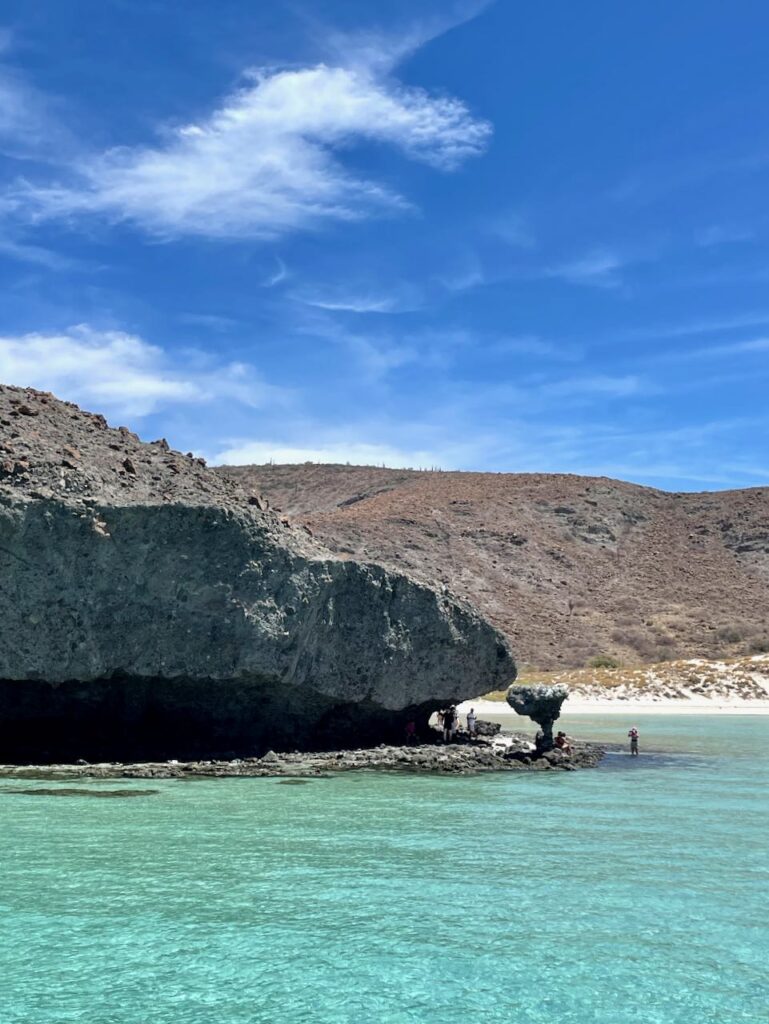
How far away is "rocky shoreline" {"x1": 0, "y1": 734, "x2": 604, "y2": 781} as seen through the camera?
22.6 m

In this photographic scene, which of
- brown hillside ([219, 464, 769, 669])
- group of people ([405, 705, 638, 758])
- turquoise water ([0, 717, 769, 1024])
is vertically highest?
brown hillside ([219, 464, 769, 669])

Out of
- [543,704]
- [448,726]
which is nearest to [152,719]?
[448,726]

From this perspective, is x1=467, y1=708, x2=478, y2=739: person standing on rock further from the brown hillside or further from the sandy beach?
the brown hillside

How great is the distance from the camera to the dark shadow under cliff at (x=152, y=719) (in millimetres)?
24406

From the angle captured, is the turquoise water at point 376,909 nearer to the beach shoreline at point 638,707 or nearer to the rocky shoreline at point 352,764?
the rocky shoreline at point 352,764

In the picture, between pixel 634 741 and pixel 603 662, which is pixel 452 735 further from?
pixel 603 662

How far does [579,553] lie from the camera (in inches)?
3600

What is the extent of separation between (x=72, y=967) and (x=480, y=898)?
5.06 meters

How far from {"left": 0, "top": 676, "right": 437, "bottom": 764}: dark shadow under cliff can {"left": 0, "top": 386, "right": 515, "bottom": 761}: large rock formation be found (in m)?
0.05

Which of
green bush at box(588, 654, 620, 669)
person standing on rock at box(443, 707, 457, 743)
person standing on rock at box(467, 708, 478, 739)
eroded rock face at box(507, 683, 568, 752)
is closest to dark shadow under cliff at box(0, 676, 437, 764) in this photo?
person standing on rock at box(443, 707, 457, 743)

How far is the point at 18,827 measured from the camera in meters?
16.4

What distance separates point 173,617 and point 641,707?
35597 mm

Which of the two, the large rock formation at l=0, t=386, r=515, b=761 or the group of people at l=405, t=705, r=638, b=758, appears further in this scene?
the group of people at l=405, t=705, r=638, b=758

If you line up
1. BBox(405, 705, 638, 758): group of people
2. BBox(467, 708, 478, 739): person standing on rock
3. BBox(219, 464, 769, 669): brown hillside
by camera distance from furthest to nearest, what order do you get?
BBox(219, 464, 769, 669): brown hillside → BBox(467, 708, 478, 739): person standing on rock → BBox(405, 705, 638, 758): group of people
